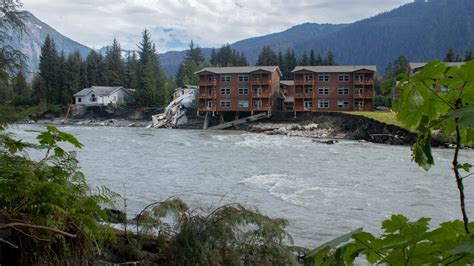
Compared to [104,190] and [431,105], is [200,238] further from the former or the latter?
[431,105]

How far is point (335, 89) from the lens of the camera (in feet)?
200

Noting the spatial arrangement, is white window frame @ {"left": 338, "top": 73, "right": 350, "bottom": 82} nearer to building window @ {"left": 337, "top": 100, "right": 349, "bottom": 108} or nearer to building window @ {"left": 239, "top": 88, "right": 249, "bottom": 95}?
building window @ {"left": 337, "top": 100, "right": 349, "bottom": 108}

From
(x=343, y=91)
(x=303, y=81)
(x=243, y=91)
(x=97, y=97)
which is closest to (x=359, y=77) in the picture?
(x=343, y=91)

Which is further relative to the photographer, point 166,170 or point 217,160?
point 217,160

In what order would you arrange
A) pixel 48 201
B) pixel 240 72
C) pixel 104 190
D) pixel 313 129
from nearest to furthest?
1. pixel 48 201
2. pixel 104 190
3. pixel 313 129
4. pixel 240 72

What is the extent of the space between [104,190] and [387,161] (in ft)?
81.8

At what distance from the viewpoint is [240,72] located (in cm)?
6369

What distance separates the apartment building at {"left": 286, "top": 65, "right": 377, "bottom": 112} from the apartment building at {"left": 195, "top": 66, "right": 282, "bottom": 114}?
4.19 meters

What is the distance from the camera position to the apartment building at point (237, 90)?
207 ft

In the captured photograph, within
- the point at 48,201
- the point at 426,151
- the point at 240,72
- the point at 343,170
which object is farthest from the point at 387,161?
the point at 240,72

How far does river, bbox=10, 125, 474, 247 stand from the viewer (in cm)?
1481

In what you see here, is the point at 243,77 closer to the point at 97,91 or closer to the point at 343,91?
the point at 343,91

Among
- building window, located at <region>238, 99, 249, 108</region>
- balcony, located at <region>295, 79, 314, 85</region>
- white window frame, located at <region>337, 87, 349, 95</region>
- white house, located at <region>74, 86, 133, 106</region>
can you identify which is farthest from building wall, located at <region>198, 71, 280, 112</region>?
white house, located at <region>74, 86, 133, 106</region>

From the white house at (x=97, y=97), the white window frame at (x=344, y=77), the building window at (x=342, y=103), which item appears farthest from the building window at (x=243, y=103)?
the white house at (x=97, y=97)
